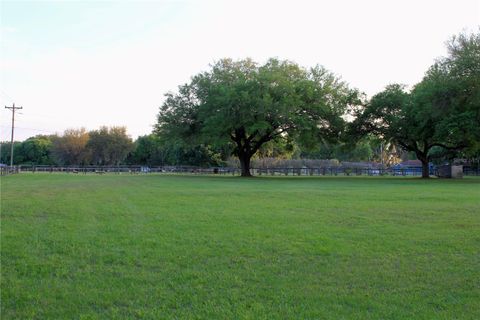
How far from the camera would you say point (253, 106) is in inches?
1587

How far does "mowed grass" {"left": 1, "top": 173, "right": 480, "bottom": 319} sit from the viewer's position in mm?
4746

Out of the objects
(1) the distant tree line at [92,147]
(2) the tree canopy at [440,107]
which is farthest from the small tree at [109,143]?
(2) the tree canopy at [440,107]

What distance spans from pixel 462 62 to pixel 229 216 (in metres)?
30.6

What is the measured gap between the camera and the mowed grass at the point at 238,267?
187 inches

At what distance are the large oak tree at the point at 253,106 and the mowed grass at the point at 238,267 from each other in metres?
29.9

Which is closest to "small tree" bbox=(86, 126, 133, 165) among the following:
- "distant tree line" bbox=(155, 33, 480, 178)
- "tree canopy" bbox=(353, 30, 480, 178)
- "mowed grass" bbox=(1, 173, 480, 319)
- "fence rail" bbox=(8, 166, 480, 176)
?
"fence rail" bbox=(8, 166, 480, 176)

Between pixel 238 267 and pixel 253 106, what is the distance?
34.7 meters

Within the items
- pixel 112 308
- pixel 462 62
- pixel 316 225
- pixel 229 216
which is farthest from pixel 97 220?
pixel 462 62

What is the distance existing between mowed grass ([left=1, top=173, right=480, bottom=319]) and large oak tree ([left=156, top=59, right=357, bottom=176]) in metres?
29.9

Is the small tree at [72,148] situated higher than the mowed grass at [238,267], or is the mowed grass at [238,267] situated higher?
the small tree at [72,148]

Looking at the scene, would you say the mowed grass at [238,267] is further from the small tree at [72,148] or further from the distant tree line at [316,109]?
the small tree at [72,148]

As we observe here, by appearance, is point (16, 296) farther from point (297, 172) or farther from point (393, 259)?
point (297, 172)

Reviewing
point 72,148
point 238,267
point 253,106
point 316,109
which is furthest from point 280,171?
point 238,267

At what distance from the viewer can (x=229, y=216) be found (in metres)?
11.5
